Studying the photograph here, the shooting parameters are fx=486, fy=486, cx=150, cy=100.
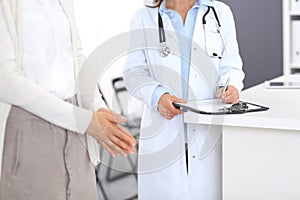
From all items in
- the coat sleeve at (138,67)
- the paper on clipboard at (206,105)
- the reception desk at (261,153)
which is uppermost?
the coat sleeve at (138,67)

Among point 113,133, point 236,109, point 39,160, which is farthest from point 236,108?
point 39,160

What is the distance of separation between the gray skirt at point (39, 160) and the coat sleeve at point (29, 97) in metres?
0.06

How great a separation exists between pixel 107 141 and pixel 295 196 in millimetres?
505

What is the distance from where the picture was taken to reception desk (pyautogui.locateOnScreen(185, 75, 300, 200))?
3.90 ft

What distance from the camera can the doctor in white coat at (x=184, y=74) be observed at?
1.42m

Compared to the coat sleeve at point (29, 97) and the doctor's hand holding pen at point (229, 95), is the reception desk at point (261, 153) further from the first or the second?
the coat sleeve at point (29, 97)

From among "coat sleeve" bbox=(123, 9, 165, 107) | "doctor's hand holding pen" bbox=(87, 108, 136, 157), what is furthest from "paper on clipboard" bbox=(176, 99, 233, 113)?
"doctor's hand holding pen" bbox=(87, 108, 136, 157)

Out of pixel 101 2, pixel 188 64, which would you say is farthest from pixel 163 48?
pixel 101 2

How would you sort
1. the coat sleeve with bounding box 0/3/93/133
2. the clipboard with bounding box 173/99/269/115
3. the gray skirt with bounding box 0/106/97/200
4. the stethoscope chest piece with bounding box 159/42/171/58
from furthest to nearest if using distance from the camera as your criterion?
the stethoscope chest piece with bounding box 159/42/171/58
the clipboard with bounding box 173/99/269/115
the gray skirt with bounding box 0/106/97/200
the coat sleeve with bounding box 0/3/93/133

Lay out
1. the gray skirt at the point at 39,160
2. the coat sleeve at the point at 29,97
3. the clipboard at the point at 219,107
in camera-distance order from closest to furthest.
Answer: the coat sleeve at the point at 29,97 < the gray skirt at the point at 39,160 < the clipboard at the point at 219,107

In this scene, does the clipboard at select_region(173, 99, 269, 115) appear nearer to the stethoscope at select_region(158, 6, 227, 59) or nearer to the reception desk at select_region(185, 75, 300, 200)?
the reception desk at select_region(185, 75, 300, 200)

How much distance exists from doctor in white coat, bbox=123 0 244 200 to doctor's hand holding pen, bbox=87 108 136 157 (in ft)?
1.16

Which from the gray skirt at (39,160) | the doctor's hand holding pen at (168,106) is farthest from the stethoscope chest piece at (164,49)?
the gray skirt at (39,160)

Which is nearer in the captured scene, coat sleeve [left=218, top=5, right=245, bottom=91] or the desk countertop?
the desk countertop
